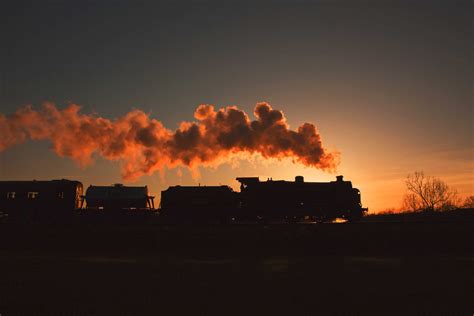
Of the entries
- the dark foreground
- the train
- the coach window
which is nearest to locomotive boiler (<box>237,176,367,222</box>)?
the train

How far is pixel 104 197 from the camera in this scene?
25.8 metres

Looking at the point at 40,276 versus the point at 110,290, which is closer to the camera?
the point at 110,290

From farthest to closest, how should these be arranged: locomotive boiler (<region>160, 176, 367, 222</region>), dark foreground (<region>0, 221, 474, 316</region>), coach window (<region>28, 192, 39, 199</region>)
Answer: coach window (<region>28, 192, 39, 199</region>)
locomotive boiler (<region>160, 176, 367, 222</region>)
dark foreground (<region>0, 221, 474, 316</region>)

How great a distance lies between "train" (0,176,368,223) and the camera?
25047 millimetres

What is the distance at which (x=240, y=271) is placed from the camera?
10664 millimetres

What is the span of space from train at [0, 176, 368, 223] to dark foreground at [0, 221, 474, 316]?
21.6 feet

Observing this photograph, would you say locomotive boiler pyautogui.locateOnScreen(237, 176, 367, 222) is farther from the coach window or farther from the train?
the coach window

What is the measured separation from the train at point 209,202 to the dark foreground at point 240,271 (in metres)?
6.59

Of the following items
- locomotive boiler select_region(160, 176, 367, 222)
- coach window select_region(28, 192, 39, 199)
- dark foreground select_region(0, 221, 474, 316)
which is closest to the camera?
dark foreground select_region(0, 221, 474, 316)

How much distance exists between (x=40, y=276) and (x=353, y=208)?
68.8 feet

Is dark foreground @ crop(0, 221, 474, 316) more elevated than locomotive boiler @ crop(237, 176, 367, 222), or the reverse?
locomotive boiler @ crop(237, 176, 367, 222)

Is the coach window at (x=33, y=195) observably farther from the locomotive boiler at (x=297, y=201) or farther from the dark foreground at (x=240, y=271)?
the locomotive boiler at (x=297, y=201)

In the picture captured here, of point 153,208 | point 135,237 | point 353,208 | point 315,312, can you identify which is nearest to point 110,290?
point 315,312

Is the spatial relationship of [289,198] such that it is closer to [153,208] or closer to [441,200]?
[153,208]
